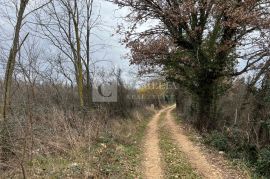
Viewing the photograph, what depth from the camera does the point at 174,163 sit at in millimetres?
11258

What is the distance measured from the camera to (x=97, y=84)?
962 inches

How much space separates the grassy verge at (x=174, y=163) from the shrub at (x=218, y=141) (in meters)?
1.69

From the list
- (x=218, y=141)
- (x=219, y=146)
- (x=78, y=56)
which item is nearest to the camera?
(x=219, y=146)

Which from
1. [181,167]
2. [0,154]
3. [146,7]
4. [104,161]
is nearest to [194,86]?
[146,7]

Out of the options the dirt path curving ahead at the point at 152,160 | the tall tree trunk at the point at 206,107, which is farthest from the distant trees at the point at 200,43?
the dirt path curving ahead at the point at 152,160

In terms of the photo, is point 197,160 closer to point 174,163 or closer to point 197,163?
point 197,163

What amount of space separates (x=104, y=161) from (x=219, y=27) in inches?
446

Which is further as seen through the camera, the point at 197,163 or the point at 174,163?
the point at 197,163

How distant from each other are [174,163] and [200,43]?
963 centimetres

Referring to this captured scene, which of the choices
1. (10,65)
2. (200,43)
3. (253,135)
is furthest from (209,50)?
(10,65)

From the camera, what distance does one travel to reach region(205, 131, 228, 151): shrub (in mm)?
14336

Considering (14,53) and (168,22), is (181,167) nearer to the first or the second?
(14,53)

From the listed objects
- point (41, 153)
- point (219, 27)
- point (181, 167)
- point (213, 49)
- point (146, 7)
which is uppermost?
point (146, 7)

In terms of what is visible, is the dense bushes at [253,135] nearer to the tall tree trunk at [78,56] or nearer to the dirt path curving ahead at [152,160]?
the dirt path curving ahead at [152,160]
